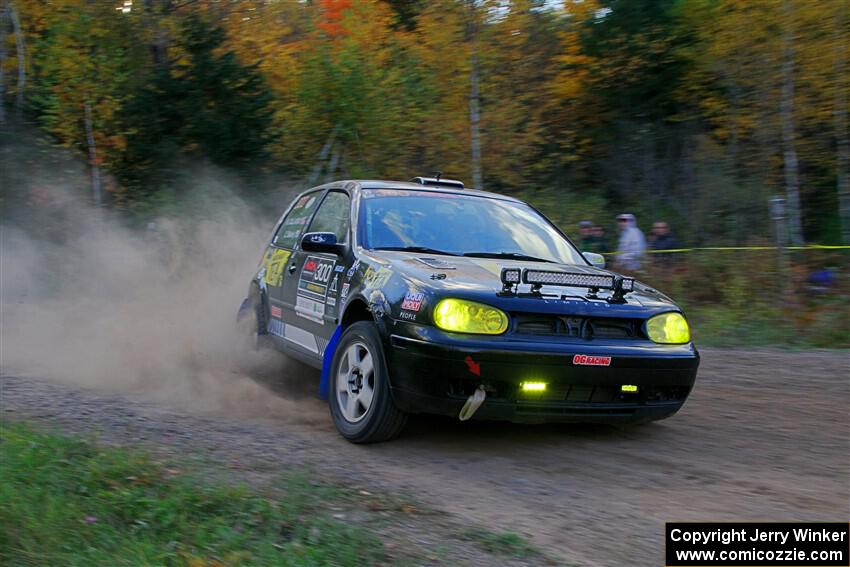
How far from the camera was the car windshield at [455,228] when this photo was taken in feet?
19.1

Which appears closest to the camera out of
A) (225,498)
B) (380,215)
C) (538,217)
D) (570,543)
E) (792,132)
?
(570,543)

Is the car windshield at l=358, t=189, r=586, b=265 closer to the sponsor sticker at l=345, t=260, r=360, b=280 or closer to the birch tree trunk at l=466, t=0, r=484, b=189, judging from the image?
the sponsor sticker at l=345, t=260, r=360, b=280

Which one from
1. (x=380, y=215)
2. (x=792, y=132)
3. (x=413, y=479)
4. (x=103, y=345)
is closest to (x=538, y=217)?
(x=380, y=215)

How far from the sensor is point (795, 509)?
3951mm

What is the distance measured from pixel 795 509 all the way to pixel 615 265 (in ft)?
33.6

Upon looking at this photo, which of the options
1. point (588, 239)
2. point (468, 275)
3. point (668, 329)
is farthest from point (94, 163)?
point (668, 329)

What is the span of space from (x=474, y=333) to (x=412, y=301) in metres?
0.41

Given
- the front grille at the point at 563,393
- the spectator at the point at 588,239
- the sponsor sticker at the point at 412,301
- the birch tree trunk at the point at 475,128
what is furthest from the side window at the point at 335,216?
the birch tree trunk at the point at 475,128

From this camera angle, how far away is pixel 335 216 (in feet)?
21.1

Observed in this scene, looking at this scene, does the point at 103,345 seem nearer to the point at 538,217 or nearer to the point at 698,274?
the point at 538,217

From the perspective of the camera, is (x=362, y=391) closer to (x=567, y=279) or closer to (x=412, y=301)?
(x=412, y=301)

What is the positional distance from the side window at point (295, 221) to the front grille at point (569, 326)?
2.79 metres

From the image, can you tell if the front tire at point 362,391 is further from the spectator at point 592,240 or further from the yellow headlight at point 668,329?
the spectator at point 592,240

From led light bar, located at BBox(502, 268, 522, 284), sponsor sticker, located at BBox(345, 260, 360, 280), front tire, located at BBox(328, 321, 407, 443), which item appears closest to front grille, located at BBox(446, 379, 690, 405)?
front tire, located at BBox(328, 321, 407, 443)
